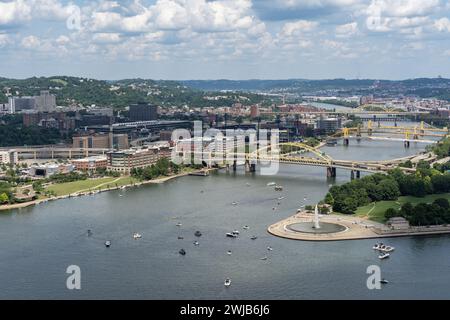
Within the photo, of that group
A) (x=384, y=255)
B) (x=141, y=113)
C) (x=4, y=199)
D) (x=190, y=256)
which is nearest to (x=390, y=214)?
(x=384, y=255)

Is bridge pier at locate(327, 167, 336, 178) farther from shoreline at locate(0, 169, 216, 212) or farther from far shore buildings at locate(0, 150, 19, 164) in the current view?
far shore buildings at locate(0, 150, 19, 164)

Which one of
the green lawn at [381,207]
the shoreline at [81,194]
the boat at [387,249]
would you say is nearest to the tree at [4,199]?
the shoreline at [81,194]

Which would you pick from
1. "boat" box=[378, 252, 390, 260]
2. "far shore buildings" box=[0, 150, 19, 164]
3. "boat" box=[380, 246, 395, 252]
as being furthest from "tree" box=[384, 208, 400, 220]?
→ "far shore buildings" box=[0, 150, 19, 164]

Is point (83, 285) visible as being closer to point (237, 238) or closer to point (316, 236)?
point (237, 238)

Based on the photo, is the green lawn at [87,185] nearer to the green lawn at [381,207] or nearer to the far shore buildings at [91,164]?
the far shore buildings at [91,164]

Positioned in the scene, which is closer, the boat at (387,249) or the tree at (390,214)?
the boat at (387,249)

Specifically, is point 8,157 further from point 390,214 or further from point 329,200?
point 390,214

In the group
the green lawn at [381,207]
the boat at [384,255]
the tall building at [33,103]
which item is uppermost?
the tall building at [33,103]
